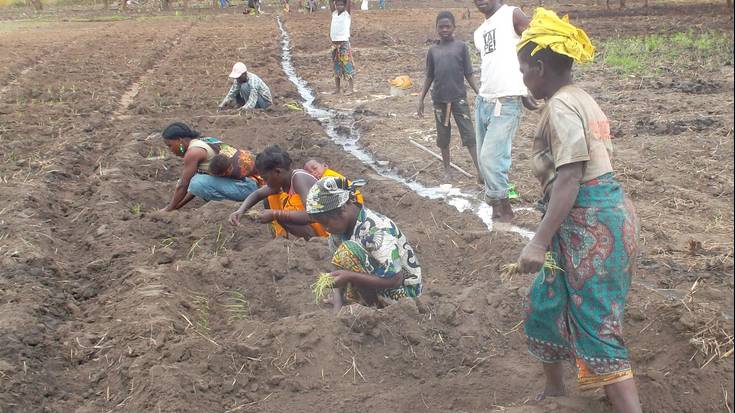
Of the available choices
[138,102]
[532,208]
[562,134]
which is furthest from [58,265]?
[138,102]

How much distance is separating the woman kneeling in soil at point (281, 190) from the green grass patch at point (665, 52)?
28.6 feet

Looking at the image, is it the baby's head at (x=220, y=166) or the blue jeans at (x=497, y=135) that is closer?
the blue jeans at (x=497, y=135)

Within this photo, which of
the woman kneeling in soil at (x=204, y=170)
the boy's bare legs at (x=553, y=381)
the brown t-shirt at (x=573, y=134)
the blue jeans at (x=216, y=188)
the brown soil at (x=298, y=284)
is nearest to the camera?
the brown t-shirt at (x=573, y=134)

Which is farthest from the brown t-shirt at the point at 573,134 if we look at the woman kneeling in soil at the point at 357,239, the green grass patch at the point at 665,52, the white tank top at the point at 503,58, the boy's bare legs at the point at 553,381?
the green grass patch at the point at 665,52

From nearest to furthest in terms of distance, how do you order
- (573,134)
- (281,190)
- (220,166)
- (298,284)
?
(573,134) → (298,284) → (281,190) → (220,166)

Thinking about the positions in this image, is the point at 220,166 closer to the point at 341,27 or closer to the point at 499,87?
the point at 499,87

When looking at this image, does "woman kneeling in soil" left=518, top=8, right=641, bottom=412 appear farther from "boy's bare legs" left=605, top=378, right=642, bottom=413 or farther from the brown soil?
the brown soil

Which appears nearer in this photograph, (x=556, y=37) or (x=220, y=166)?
(x=556, y=37)

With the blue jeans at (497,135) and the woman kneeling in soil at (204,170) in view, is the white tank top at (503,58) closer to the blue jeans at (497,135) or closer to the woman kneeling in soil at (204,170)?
the blue jeans at (497,135)

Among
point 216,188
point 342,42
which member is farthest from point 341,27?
point 216,188

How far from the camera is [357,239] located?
416 cm

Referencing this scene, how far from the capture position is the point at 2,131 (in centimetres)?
1029

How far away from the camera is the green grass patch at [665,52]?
41.0 ft

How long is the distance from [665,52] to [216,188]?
10757 millimetres
